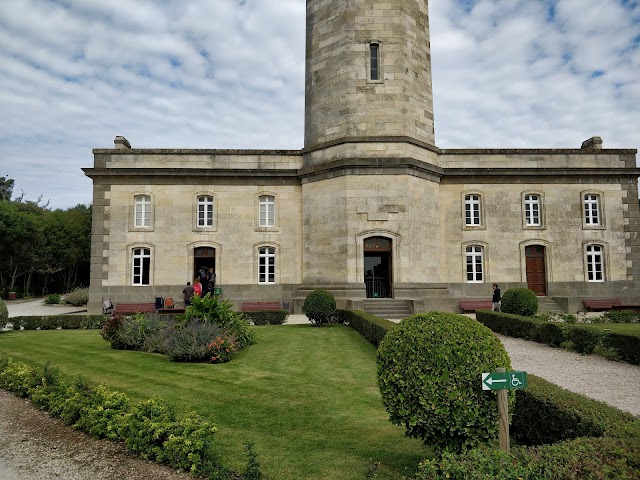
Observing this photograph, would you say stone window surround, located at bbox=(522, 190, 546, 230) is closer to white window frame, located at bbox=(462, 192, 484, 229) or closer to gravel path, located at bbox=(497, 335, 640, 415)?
white window frame, located at bbox=(462, 192, 484, 229)

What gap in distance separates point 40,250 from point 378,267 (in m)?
32.2

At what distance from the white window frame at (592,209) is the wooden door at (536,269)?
107 inches

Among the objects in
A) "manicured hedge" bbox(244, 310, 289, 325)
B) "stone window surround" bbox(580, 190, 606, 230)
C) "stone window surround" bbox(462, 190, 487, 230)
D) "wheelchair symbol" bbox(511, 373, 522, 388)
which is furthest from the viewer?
Result: "stone window surround" bbox(580, 190, 606, 230)

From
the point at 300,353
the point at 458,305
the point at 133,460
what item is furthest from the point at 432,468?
the point at 458,305

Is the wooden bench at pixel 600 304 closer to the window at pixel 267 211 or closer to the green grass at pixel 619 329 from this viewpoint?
the green grass at pixel 619 329

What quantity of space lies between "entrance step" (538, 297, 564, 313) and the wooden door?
72 cm

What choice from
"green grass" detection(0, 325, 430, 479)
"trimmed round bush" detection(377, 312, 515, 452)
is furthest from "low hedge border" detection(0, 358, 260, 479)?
"trimmed round bush" detection(377, 312, 515, 452)

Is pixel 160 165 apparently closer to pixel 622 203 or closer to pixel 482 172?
pixel 482 172

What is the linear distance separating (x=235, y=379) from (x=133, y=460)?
3495 millimetres

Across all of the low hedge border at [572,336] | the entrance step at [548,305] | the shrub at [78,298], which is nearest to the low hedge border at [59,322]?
the shrub at [78,298]

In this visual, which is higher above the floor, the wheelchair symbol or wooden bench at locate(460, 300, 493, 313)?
the wheelchair symbol

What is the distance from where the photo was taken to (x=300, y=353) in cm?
1159

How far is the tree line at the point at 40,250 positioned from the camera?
1567 inches

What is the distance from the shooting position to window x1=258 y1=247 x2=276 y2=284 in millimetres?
22797
